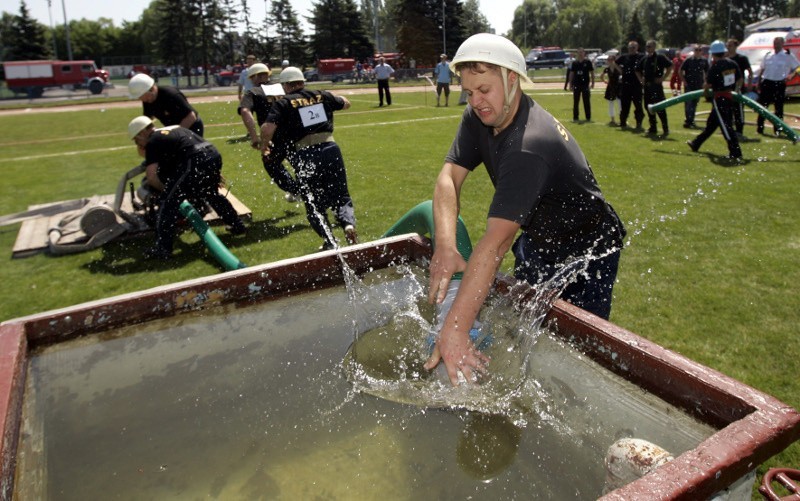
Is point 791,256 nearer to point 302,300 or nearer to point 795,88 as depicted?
point 302,300

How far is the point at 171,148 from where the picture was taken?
6.59 metres

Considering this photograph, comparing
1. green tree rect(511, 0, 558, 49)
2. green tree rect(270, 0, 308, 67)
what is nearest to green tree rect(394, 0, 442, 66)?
green tree rect(270, 0, 308, 67)

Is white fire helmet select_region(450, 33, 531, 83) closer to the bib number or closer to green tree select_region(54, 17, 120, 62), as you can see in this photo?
the bib number

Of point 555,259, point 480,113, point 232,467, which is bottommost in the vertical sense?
point 232,467

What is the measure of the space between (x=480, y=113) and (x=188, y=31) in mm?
70554

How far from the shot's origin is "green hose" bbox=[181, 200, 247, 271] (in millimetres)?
5820

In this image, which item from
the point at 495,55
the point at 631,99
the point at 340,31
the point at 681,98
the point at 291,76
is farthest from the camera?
the point at 340,31

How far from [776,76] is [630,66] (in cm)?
368

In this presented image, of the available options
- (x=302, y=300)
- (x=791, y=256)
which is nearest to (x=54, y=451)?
(x=302, y=300)

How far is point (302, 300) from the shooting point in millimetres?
3867

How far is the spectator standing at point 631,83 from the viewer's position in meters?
14.1

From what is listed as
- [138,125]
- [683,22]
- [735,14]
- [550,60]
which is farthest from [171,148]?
[735,14]

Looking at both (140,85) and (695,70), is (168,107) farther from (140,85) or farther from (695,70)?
(695,70)

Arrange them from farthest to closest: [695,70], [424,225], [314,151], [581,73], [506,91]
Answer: [695,70] < [581,73] < [314,151] < [424,225] < [506,91]
